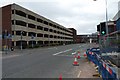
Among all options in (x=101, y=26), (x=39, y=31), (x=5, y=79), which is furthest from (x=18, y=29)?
(x=5, y=79)

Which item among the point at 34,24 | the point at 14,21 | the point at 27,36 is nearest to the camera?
the point at 14,21

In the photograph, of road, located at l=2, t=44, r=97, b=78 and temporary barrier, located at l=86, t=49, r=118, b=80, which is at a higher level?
temporary barrier, located at l=86, t=49, r=118, b=80

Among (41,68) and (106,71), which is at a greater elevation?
(106,71)

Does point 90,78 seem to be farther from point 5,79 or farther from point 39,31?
point 39,31

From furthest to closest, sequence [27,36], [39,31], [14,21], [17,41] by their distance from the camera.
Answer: [39,31], [27,36], [17,41], [14,21]

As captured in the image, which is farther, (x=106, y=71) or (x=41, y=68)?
(x=41, y=68)

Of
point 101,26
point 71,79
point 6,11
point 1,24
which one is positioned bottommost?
point 71,79

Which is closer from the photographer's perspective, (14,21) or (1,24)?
(14,21)

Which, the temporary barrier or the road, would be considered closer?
the temporary barrier

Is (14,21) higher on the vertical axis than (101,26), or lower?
higher

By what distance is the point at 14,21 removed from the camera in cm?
5012

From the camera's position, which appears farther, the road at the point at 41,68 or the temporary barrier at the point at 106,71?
the road at the point at 41,68

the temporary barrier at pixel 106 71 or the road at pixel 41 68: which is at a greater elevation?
the temporary barrier at pixel 106 71

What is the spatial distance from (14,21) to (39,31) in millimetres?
22315
